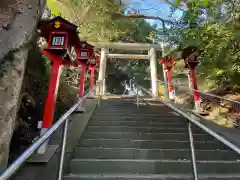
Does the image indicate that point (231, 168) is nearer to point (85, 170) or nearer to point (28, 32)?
point (85, 170)

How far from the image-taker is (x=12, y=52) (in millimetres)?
2684

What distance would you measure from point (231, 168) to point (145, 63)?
12.4 metres

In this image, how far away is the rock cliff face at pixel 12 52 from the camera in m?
2.29

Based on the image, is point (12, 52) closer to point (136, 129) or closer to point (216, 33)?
point (136, 129)

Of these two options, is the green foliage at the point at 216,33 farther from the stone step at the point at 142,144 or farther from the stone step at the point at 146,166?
the stone step at the point at 146,166

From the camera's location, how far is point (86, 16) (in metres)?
6.54

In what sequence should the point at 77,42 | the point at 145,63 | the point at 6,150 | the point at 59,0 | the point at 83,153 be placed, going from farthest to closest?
the point at 145,63
the point at 59,0
the point at 77,42
the point at 83,153
the point at 6,150

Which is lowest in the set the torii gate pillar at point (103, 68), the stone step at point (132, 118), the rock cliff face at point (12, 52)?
the stone step at point (132, 118)

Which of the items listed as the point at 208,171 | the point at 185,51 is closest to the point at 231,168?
the point at 208,171

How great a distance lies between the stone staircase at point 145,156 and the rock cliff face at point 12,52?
911 millimetres

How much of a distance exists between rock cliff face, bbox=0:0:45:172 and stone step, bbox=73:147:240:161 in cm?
93

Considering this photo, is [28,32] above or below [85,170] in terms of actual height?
above

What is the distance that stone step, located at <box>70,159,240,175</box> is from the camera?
2.23 m

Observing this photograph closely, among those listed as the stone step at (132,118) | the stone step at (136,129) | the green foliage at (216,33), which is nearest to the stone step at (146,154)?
the stone step at (136,129)
